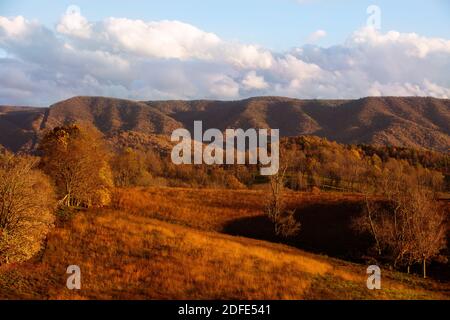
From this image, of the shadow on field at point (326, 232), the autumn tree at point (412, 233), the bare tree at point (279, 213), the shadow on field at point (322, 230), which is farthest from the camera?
the bare tree at point (279, 213)

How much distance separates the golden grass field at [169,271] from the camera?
2717 cm

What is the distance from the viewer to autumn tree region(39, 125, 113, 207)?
2090 inches

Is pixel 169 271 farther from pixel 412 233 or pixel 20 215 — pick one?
pixel 412 233

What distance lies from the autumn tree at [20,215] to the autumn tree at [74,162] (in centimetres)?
1652

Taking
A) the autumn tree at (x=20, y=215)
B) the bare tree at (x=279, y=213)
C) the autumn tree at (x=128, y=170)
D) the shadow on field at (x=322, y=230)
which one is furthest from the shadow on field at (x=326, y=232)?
the autumn tree at (x=128, y=170)

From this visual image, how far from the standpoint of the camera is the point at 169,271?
31969 mm

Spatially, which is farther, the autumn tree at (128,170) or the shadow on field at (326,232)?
the autumn tree at (128,170)

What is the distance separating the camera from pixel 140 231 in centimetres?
4578

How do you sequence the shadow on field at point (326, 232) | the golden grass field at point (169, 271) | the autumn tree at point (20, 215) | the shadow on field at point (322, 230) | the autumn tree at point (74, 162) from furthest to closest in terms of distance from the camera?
the shadow on field at point (322, 230) → the autumn tree at point (74, 162) → the shadow on field at point (326, 232) → the autumn tree at point (20, 215) → the golden grass field at point (169, 271)

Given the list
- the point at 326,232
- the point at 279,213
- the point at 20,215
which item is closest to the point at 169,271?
the point at 20,215

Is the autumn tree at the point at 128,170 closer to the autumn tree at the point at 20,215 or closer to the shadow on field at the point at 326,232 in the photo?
the shadow on field at the point at 326,232

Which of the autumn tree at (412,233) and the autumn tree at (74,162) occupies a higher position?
the autumn tree at (74,162)
